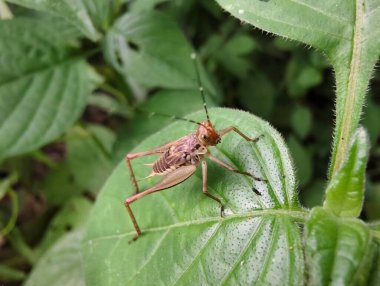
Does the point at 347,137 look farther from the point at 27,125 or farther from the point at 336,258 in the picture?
the point at 27,125

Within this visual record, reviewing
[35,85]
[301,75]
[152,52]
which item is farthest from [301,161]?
[35,85]

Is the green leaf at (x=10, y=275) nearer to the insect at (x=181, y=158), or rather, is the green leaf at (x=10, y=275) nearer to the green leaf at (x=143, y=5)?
the insect at (x=181, y=158)

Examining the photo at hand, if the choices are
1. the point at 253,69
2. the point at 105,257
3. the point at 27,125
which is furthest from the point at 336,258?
the point at 253,69

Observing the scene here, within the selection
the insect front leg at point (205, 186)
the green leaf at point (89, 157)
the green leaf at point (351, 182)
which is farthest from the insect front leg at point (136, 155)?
the green leaf at point (89, 157)

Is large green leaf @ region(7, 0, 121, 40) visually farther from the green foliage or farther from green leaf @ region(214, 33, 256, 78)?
green leaf @ region(214, 33, 256, 78)

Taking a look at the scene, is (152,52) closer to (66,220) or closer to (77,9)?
(77,9)
